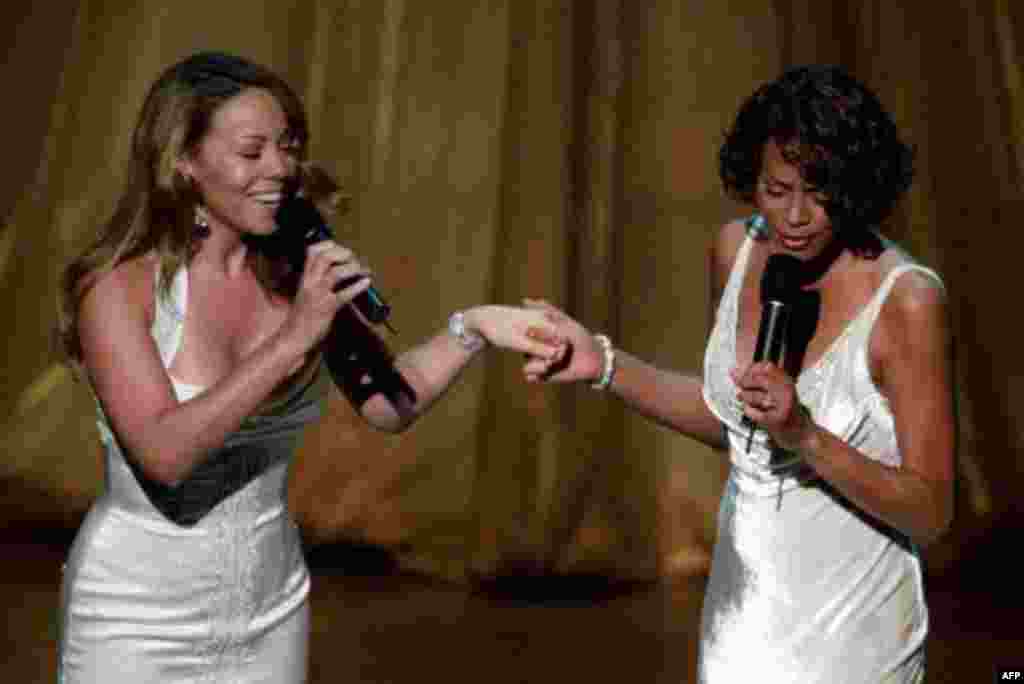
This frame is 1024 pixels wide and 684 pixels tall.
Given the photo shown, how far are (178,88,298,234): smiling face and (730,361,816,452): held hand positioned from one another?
0.84 m

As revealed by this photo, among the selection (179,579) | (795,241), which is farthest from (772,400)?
(179,579)

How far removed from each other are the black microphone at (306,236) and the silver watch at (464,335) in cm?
34

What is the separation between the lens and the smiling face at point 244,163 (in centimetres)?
297

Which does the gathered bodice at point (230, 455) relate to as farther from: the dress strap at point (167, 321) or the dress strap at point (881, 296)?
the dress strap at point (881, 296)

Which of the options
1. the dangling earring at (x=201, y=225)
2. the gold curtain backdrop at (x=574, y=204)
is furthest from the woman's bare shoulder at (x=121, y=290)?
the gold curtain backdrop at (x=574, y=204)

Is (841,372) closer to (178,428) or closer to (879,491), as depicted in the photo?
(879,491)

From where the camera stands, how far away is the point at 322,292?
2.80m

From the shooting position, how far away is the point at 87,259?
2.88 meters

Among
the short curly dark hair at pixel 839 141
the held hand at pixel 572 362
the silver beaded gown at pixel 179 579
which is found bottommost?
the silver beaded gown at pixel 179 579

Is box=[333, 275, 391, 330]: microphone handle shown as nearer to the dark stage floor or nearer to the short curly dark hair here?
the short curly dark hair

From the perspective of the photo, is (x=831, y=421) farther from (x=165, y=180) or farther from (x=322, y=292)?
(x=165, y=180)

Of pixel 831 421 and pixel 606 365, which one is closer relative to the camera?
pixel 831 421

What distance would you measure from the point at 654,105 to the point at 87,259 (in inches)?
138

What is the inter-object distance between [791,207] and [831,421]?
32 cm
